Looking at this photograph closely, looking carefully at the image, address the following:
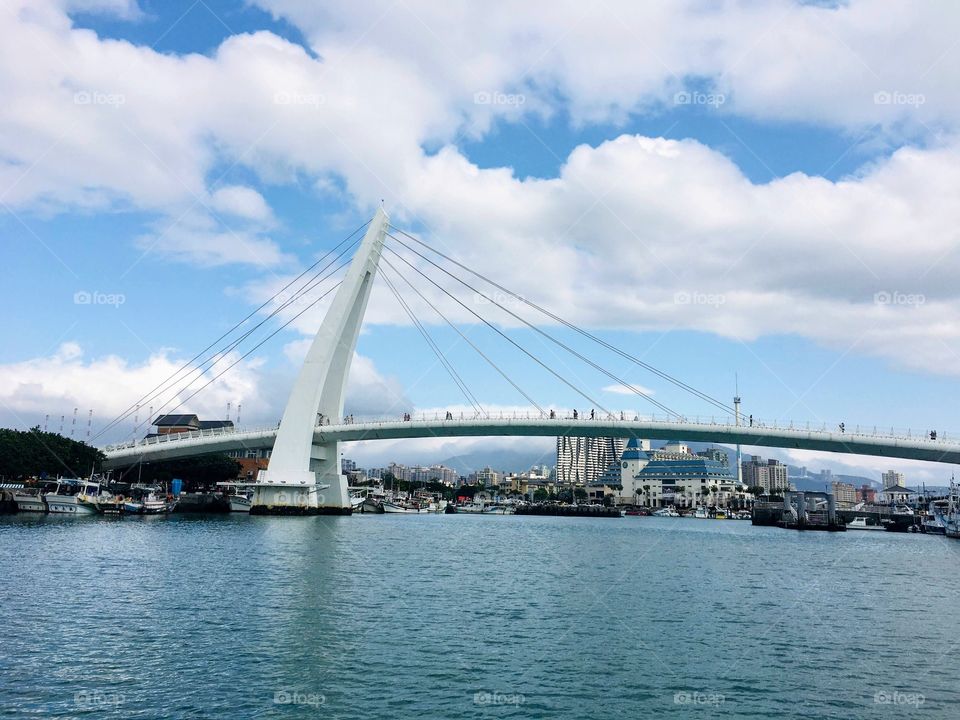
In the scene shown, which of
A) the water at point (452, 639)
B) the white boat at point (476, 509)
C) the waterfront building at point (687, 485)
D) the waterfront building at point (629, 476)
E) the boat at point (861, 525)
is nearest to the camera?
the water at point (452, 639)

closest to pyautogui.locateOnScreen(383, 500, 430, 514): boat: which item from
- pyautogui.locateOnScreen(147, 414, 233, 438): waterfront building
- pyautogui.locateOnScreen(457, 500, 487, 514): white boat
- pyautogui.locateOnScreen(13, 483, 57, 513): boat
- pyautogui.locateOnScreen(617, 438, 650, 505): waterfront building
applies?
pyautogui.locateOnScreen(457, 500, 487, 514): white boat

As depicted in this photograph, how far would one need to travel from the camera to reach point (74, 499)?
50.0 meters

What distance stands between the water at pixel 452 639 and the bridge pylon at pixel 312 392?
24.9m

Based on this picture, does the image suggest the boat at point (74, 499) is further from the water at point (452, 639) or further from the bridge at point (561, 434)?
the water at point (452, 639)

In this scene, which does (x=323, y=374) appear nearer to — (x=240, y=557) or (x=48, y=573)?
(x=240, y=557)

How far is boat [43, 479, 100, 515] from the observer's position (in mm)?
49725

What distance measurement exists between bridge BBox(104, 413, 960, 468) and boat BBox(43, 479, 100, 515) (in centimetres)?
760

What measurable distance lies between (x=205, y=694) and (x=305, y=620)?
478cm

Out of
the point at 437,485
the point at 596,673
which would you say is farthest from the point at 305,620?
the point at 437,485

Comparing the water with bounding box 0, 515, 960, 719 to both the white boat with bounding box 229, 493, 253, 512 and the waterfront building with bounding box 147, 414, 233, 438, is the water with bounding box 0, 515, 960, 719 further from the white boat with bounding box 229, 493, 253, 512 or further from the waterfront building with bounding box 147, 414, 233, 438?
the waterfront building with bounding box 147, 414, 233, 438

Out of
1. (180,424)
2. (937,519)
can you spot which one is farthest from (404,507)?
(937,519)

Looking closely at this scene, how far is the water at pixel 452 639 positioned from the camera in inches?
397

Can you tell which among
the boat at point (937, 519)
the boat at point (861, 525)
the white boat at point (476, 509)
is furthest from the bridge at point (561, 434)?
the white boat at point (476, 509)

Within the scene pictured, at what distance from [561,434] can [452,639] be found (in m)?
41.7
